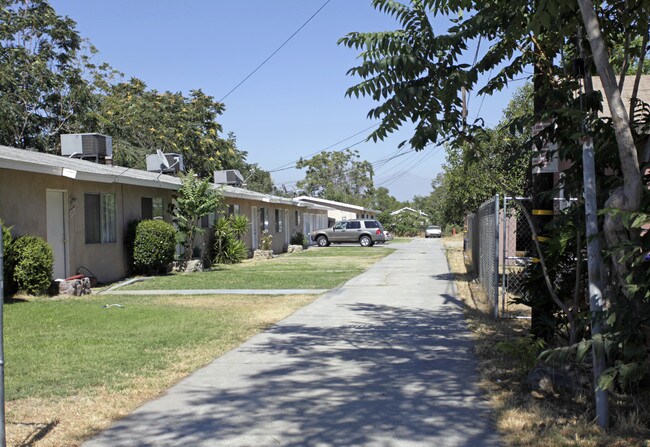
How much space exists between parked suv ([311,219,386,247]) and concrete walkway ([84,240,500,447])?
29791mm

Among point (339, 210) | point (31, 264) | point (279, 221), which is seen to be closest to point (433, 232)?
point (339, 210)

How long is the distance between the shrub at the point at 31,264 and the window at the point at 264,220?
17.6m

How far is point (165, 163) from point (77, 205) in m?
7.35

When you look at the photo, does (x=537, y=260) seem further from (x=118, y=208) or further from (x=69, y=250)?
(x=118, y=208)

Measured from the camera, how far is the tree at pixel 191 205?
18.9 m

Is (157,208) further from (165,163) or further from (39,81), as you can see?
(39,81)

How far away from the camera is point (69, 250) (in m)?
14.7

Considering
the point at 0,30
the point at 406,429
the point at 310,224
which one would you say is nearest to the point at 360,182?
the point at 310,224

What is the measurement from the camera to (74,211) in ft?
48.8

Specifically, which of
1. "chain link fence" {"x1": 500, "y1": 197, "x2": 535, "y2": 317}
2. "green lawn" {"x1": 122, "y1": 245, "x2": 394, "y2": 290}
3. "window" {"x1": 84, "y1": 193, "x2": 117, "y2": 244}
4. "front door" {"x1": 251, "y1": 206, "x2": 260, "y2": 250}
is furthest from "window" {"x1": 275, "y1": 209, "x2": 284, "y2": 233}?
"chain link fence" {"x1": 500, "y1": 197, "x2": 535, "y2": 317}

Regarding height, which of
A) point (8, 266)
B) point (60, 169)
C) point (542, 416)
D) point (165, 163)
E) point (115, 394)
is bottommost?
point (542, 416)

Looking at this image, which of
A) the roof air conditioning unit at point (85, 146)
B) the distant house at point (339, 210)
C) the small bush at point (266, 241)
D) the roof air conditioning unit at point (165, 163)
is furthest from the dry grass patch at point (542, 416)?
the distant house at point (339, 210)

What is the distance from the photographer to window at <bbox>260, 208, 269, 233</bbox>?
99.5ft

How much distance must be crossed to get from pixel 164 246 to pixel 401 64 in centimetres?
1245
